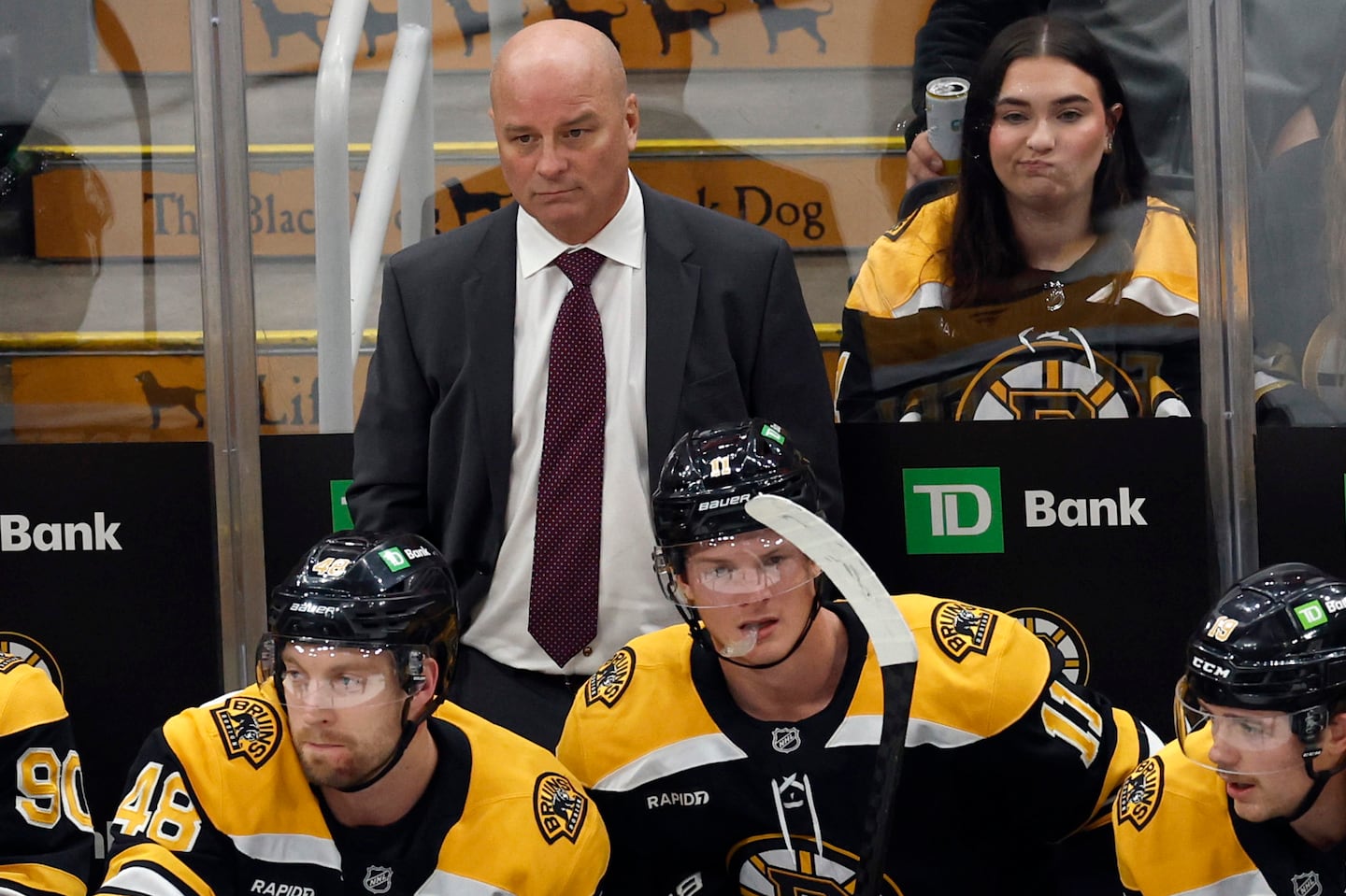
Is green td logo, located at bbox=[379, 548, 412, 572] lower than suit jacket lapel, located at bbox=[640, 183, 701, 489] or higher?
lower

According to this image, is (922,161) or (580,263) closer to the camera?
(580,263)

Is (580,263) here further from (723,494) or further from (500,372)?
(723,494)

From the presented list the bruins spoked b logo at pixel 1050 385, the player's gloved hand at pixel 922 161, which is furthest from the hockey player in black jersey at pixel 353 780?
the player's gloved hand at pixel 922 161

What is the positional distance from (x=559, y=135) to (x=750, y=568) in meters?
0.74

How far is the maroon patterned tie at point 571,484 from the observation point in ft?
8.73

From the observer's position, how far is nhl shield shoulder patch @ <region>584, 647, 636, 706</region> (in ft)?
7.86

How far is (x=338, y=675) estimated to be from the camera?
7.18 feet

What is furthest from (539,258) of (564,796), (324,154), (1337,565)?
(1337,565)

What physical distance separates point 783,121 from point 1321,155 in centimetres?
88

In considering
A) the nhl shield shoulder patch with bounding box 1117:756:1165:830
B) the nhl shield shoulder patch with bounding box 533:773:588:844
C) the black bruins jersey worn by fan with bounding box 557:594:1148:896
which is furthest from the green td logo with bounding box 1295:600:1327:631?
the nhl shield shoulder patch with bounding box 533:773:588:844

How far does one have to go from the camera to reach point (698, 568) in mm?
2303

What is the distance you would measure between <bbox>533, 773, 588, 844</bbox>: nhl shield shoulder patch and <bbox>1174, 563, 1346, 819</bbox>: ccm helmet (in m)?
0.74

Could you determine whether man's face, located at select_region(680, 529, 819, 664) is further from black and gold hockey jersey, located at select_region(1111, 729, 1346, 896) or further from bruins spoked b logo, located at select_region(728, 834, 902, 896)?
black and gold hockey jersey, located at select_region(1111, 729, 1346, 896)

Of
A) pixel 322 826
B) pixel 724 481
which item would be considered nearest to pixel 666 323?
pixel 724 481
